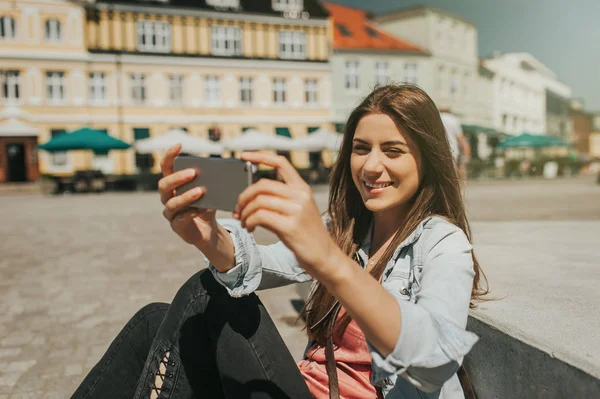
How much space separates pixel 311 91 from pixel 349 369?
33732 millimetres

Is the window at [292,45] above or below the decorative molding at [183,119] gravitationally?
above

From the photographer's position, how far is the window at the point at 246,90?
110 feet

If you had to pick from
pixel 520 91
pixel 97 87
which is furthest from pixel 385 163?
pixel 520 91

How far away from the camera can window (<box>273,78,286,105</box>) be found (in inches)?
1340

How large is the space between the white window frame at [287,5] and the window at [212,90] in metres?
5.51

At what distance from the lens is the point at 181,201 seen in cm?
136

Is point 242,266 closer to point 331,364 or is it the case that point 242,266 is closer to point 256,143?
point 331,364

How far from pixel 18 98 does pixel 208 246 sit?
101 ft

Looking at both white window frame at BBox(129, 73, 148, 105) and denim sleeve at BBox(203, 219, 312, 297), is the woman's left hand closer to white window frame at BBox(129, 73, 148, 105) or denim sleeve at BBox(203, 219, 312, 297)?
denim sleeve at BBox(203, 219, 312, 297)

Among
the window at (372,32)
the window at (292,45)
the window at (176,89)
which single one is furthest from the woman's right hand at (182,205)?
the window at (372,32)

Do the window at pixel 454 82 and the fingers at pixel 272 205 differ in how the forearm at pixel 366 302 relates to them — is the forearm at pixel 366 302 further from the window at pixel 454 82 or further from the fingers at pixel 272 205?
the window at pixel 454 82

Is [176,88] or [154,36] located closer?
[154,36]

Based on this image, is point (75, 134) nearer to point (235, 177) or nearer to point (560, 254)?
point (560, 254)

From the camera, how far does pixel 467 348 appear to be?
1.33m
